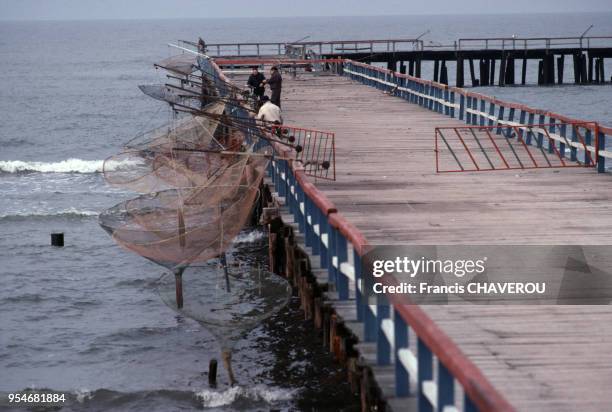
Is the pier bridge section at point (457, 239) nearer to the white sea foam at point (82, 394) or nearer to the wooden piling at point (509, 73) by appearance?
the white sea foam at point (82, 394)

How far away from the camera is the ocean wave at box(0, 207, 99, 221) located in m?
38.2

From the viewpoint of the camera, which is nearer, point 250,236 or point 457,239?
point 457,239

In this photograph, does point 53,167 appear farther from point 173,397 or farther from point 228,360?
point 228,360

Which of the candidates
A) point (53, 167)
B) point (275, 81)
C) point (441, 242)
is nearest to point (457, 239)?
point (441, 242)

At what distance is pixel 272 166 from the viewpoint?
83.4ft

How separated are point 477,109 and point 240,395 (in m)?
18.9

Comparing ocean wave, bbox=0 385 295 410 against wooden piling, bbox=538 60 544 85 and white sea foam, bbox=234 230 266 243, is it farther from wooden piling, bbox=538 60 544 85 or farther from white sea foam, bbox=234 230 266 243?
wooden piling, bbox=538 60 544 85

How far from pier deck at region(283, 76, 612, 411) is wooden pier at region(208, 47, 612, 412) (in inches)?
0.9

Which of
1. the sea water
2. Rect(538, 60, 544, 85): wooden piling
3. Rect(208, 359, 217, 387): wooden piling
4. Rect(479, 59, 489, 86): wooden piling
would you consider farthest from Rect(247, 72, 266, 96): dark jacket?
Rect(538, 60, 544, 85): wooden piling

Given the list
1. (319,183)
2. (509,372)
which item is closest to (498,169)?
(319,183)

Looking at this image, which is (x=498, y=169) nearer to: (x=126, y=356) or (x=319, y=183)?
(x=319, y=183)

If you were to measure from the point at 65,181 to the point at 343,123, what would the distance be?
19524 millimetres

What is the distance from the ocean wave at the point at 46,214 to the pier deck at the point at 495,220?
938cm

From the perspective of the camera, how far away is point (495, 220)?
55.8 ft
